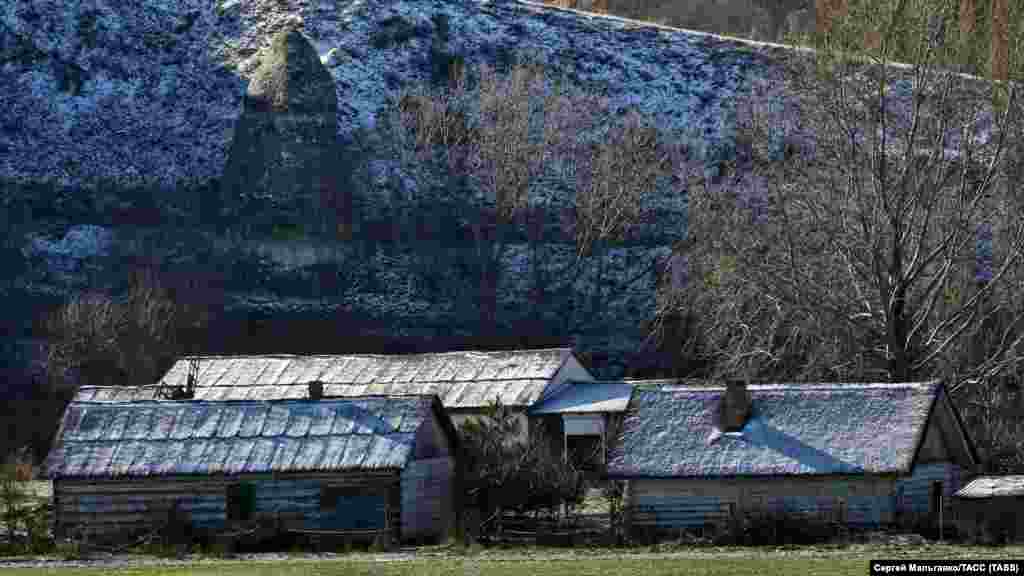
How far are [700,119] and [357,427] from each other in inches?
1628

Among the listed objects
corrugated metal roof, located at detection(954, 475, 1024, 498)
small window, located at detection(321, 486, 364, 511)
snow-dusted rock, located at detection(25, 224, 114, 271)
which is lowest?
small window, located at detection(321, 486, 364, 511)

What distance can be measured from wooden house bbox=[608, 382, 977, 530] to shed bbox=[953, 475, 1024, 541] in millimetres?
714

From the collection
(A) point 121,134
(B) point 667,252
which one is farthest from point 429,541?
(A) point 121,134

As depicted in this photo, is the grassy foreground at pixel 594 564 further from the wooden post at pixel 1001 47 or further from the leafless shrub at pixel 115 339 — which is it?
the leafless shrub at pixel 115 339

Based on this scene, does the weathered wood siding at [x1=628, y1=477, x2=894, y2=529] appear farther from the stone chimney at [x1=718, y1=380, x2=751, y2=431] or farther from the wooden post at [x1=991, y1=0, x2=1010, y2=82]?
the wooden post at [x1=991, y1=0, x2=1010, y2=82]

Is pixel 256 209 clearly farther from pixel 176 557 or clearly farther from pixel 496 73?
pixel 176 557

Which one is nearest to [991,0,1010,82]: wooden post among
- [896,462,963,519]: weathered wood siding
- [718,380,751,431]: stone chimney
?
[896,462,963,519]: weathered wood siding

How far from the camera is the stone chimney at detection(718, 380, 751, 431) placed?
34.4 metres

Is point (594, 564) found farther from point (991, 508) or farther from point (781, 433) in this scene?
point (991, 508)

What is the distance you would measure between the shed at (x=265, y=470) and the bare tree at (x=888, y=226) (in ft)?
35.4

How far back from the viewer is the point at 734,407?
34.5 metres

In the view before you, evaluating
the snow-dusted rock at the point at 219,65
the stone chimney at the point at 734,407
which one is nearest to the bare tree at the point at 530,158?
the snow-dusted rock at the point at 219,65

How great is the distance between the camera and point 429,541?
34156 millimetres

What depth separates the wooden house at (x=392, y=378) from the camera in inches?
1818
